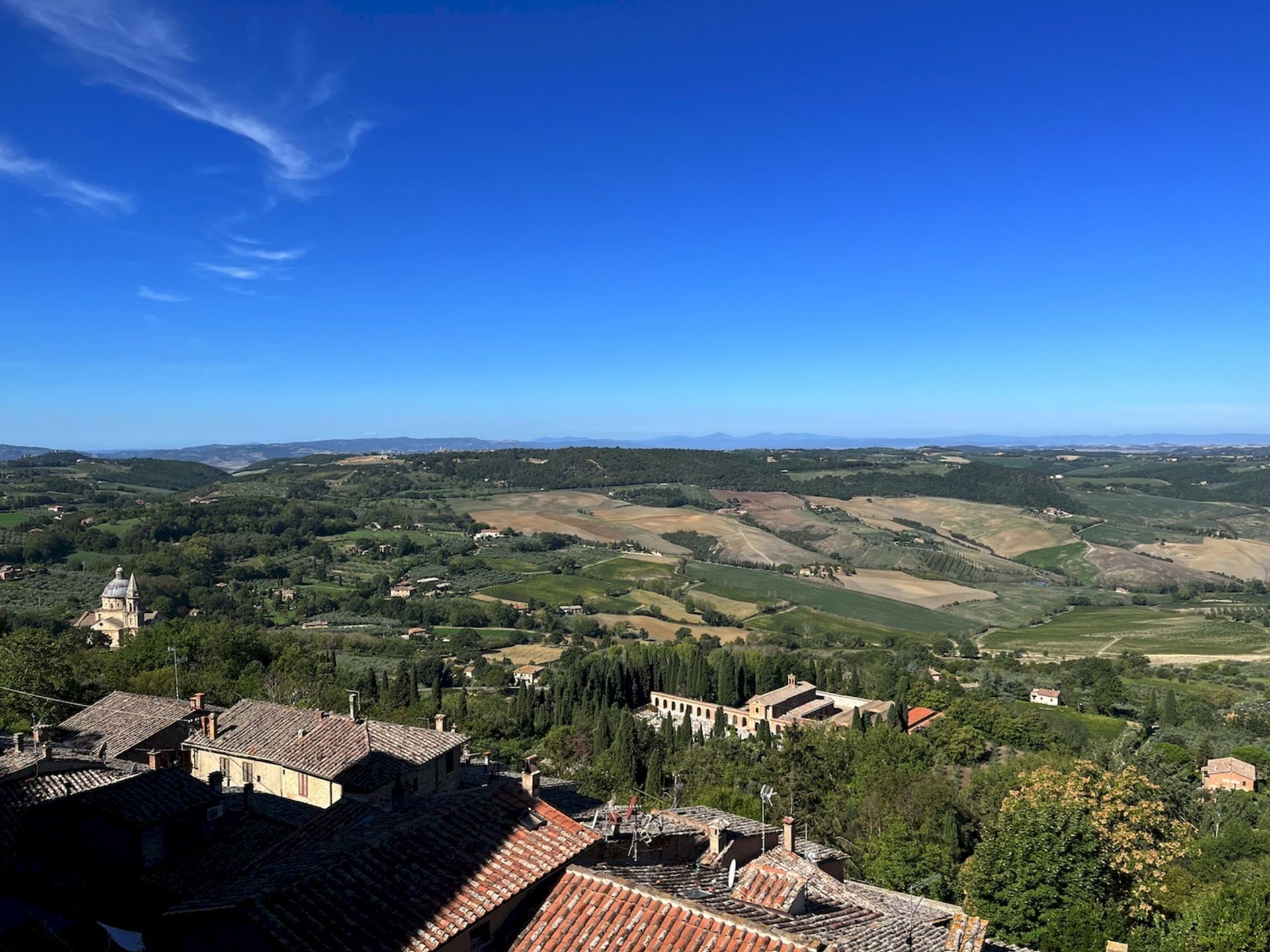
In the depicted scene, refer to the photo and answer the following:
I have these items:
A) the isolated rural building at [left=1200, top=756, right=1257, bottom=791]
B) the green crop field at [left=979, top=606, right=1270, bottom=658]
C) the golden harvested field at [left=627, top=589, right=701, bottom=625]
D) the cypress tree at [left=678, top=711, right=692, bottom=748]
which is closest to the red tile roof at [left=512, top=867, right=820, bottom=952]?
the cypress tree at [left=678, top=711, right=692, bottom=748]

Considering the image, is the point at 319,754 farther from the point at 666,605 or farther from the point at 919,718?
the point at 666,605

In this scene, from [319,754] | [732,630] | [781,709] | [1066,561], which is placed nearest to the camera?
[319,754]

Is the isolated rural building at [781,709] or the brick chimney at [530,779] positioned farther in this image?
the isolated rural building at [781,709]

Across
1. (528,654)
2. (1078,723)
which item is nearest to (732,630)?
(528,654)

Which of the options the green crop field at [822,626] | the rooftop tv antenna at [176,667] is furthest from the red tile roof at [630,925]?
the green crop field at [822,626]

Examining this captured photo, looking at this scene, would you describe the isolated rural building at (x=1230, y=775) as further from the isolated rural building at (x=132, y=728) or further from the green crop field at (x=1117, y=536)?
the green crop field at (x=1117, y=536)

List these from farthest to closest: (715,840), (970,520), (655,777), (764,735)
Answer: (970,520) → (764,735) → (655,777) → (715,840)
